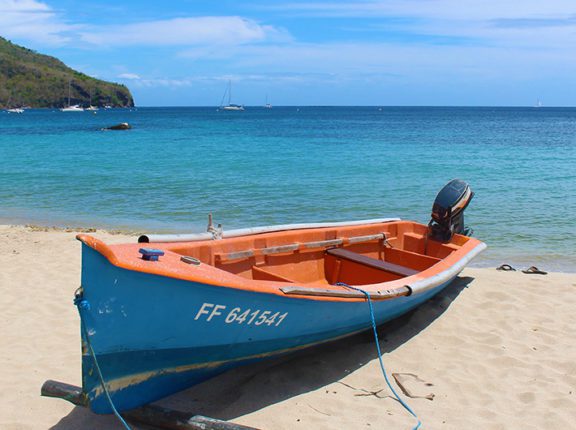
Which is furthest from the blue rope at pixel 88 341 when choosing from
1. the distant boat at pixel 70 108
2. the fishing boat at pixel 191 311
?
the distant boat at pixel 70 108

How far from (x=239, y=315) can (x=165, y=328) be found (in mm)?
527

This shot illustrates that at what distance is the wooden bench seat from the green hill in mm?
117246

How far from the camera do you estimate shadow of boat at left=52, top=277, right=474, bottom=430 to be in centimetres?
429

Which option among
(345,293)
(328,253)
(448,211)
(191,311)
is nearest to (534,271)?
(448,211)

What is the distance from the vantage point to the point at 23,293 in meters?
6.76

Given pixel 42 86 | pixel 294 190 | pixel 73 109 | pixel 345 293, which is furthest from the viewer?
pixel 42 86

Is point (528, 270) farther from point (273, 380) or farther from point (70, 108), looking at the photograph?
point (70, 108)

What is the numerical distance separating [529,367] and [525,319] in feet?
4.10

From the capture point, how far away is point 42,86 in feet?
391

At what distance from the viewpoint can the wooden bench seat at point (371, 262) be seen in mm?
6004

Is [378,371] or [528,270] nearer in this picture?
[378,371]

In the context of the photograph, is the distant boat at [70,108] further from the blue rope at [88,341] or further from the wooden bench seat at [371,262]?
the blue rope at [88,341]

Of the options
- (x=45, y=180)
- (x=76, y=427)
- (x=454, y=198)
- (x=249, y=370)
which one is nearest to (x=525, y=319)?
(x=454, y=198)

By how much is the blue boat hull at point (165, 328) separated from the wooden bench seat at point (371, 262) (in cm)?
173
